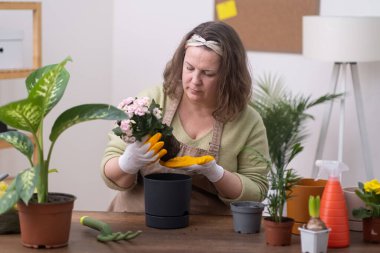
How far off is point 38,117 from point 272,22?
2735mm

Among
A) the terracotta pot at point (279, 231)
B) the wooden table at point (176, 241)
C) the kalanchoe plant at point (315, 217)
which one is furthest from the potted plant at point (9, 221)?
the kalanchoe plant at point (315, 217)

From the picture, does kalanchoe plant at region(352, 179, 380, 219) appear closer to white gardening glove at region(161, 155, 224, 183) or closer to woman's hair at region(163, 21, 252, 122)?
white gardening glove at region(161, 155, 224, 183)

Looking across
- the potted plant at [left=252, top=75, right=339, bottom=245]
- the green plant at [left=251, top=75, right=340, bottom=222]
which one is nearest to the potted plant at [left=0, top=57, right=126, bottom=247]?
the potted plant at [left=252, top=75, right=339, bottom=245]

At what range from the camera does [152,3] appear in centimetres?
506

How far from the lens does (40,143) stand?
2096 mm

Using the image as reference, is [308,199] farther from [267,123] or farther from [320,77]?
[320,77]

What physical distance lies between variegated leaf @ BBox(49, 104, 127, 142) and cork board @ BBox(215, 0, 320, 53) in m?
2.59

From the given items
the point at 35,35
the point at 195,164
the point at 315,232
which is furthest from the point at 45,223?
the point at 35,35

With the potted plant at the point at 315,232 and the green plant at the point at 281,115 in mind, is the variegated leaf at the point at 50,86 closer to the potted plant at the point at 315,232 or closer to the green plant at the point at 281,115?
the potted plant at the point at 315,232

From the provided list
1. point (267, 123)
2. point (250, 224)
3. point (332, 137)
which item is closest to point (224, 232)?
point (250, 224)

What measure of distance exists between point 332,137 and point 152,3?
1.48 metres

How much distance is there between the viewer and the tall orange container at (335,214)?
214 cm

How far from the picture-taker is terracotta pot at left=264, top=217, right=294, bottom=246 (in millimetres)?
2127

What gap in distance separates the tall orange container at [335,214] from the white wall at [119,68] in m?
2.19
